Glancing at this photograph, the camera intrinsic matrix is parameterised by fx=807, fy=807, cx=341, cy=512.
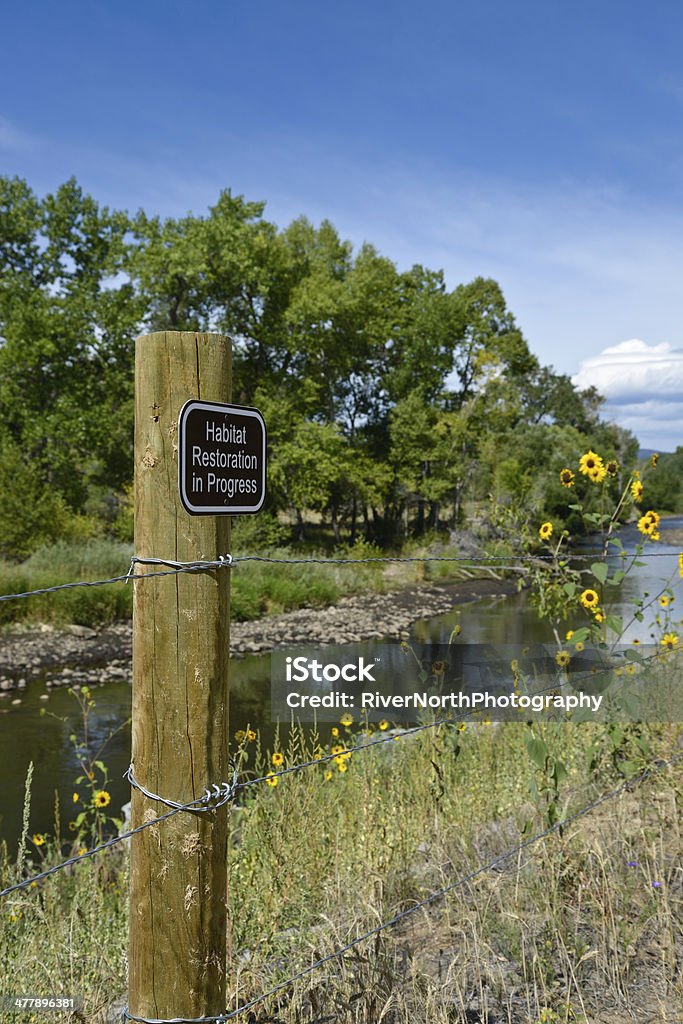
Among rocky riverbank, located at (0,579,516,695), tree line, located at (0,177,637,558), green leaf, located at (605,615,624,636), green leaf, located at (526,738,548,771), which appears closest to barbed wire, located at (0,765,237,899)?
green leaf, located at (526,738,548,771)

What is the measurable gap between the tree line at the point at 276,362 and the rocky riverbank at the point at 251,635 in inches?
155

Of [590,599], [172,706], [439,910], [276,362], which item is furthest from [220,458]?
[276,362]

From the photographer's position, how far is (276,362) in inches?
933

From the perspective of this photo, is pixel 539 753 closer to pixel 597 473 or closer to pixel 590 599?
pixel 590 599

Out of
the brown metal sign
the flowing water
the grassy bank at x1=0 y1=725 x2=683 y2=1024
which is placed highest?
the brown metal sign

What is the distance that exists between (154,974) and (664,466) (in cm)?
4741

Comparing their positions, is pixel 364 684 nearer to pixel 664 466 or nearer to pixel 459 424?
pixel 459 424

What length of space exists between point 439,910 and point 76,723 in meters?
6.84

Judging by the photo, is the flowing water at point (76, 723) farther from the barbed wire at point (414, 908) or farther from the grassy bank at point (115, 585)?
the grassy bank at point (115, 585)

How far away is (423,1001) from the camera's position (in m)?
1.98

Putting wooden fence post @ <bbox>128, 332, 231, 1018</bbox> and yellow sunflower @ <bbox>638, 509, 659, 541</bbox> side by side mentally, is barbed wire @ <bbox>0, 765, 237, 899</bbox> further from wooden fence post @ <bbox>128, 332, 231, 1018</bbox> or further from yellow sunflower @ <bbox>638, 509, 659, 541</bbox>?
yellow sunflower @ <bbox>638, 509, 659, 541</bbox>

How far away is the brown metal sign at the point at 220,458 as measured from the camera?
61.3 inches

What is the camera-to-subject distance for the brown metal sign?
156cm

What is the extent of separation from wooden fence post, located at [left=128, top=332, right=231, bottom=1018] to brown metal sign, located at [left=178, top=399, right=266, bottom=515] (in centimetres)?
3
